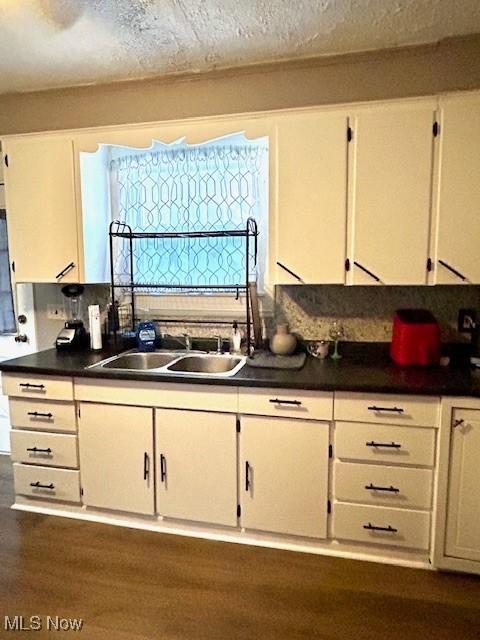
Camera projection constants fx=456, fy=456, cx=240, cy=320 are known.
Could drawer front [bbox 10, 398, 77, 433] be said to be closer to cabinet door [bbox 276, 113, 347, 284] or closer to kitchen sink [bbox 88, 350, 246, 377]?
kitchen sink [bbox 88, 350, 246, 377]

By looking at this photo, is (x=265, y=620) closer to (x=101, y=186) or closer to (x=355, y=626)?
(x=355, y=626)

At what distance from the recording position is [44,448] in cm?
251

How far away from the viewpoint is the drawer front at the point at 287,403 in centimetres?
210

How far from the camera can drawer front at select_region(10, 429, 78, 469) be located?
2.47 metres

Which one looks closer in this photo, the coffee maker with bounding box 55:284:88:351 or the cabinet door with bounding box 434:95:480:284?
the cabinet door with bounding box 434:95:480:284

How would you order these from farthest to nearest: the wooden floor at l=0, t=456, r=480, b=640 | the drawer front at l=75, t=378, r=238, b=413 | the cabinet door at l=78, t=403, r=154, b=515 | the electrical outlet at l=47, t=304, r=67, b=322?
the electrical outlet at l=47, t=304, r=67, b=322 < the cabinet door at l=78, t=403, r=154, b=515 < the drawer front at l=75, t=378, r=238, b=413 < the wooden floor at l=0, t=456, r=480, b=640

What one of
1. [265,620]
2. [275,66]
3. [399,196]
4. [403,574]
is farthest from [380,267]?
[265,620]

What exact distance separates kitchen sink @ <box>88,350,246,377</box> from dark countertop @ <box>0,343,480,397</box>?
0.13 meters

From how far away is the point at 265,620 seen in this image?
1.79 m

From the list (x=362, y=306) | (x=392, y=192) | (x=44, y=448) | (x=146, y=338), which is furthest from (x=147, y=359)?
(x=392, y=192)

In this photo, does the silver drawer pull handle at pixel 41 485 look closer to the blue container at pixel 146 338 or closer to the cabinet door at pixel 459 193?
the blue container at pixel 146 338

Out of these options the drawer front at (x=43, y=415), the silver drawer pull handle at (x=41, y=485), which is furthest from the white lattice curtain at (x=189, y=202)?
the silver drawer pull handle at (x=41, y=485)

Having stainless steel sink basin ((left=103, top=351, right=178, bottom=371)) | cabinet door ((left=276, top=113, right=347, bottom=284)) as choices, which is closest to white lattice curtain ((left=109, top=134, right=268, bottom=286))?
cabinet door ((left=276, top=113, right=347, bottom=284))

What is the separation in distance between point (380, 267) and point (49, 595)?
210 centimetres
